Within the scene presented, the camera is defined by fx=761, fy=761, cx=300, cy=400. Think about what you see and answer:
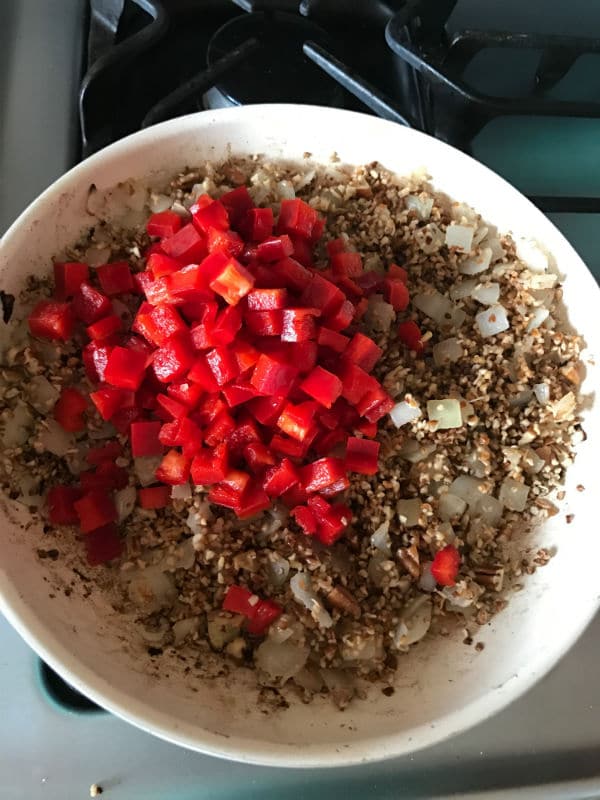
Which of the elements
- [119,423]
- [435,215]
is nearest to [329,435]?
[119,423]

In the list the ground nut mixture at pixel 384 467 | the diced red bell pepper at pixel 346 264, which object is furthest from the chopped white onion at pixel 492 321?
the diced red bell pepper at pixel 346 264

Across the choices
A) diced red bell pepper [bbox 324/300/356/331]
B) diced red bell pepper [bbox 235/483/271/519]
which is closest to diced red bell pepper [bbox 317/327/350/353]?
diced red bell pepper [bbox 324/300/356/331]

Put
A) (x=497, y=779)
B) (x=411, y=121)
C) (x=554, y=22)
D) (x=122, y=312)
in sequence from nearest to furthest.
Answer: (x=497, y=779) → (x=122, y=312) → (x=411, y=121) → (x=554, y=22)

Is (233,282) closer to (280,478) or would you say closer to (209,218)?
(209,218)

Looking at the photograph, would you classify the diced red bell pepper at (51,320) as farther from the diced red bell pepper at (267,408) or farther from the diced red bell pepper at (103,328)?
the diced red bell pepper at (267,408)

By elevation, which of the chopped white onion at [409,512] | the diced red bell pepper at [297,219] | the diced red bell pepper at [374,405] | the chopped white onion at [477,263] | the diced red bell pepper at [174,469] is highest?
the diced red bell pepper at [297,219]


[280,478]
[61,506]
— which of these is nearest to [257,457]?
[280,478]

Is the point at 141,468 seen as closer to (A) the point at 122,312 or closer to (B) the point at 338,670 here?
(A) the point at 122,312
